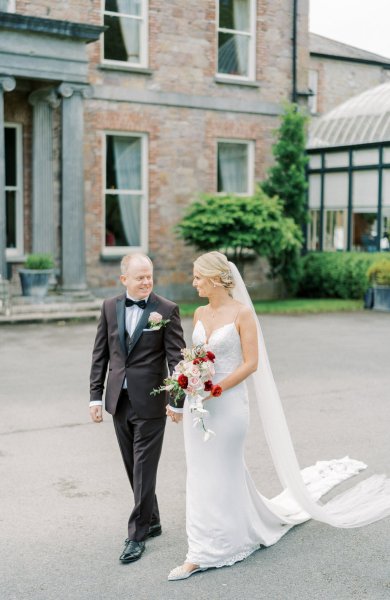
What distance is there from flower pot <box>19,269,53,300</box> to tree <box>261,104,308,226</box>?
6.32m

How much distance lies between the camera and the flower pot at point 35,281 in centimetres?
1638

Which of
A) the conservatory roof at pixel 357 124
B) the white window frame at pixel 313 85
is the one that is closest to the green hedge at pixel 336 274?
the conservatory roof at pixel 357 124

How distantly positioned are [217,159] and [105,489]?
15.3m

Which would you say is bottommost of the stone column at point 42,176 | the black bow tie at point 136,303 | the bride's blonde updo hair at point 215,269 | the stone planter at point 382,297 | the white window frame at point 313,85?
the stone planter at point 382,297

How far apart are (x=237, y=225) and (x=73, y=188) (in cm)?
362

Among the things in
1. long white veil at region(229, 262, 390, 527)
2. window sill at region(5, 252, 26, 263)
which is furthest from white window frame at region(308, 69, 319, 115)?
long white veil at region(229, 262, 390, 527)

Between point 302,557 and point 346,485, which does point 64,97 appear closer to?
point 346,485

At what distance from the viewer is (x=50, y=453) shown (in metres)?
7.16

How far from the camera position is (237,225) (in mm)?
18172

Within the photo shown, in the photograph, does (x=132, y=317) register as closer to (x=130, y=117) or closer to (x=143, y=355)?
(x=143, y=355)

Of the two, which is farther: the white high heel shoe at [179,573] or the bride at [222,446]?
the bride at [222,446]

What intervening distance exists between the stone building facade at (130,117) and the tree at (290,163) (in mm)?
1239

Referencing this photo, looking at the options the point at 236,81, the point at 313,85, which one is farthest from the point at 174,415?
the point at 313,85

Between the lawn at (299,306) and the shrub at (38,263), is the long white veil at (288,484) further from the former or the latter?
the lawn at (299,306)
